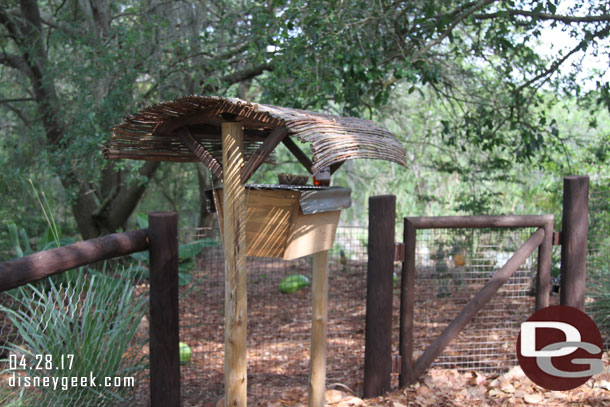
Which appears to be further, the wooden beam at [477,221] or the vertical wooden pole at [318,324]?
the wooden beam at [477,221]

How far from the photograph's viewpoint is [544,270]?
3.54 meters

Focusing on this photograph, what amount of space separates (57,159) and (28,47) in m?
1.49

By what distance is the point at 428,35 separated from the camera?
4312 mm

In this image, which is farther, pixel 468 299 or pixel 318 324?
pixel 468 299

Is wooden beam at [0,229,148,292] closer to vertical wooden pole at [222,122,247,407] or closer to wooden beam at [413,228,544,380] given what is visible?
vertical wooden pole at [222,122,247,407]

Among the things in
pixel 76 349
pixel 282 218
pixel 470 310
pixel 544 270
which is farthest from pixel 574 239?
pixel 76 349

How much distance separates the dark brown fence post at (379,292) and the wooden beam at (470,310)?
29cm

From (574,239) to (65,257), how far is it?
320cm

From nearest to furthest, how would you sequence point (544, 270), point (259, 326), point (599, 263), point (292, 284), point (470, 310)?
point (470, 310) → point (544, 270) → point (599, 263) → point (259, 326) → point (292, 284)

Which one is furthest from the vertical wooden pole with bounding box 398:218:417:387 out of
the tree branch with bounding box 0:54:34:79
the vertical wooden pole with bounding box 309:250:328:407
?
the tree branch with bounding box 0:54:34:79

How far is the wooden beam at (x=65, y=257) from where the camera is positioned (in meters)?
1.91

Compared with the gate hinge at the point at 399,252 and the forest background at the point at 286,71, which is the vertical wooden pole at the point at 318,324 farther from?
the forest background at the point at 286,71

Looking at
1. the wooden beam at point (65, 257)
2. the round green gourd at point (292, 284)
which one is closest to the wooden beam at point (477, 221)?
the wooden beam at point (65, 257)

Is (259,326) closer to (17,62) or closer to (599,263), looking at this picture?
(599,263)
